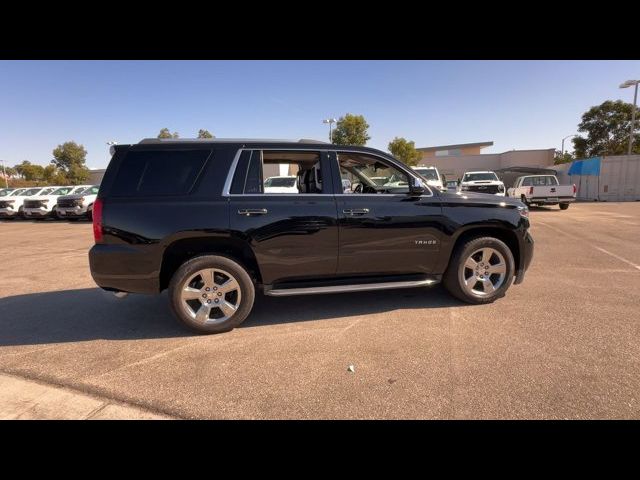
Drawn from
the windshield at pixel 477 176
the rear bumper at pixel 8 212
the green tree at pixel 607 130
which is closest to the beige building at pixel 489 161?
the green tree at pixel 607 130

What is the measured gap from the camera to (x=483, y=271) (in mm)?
4156

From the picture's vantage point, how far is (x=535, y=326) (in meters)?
3.48

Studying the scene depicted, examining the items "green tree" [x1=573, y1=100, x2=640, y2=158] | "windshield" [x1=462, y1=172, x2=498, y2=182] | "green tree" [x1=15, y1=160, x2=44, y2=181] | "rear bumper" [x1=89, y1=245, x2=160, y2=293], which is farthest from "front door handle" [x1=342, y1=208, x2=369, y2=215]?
"green tree" [x1=15, y1=160, x2=44, y2=181]

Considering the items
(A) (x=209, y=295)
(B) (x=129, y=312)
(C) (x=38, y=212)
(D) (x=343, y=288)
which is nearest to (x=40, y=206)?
(C) (x=38, y=212)

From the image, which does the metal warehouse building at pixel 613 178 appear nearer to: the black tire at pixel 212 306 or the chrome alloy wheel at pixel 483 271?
the chrome alloy wheel at pixel 483 271

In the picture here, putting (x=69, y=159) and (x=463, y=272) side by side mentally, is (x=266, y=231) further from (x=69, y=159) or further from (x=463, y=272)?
(x=69, y=159)

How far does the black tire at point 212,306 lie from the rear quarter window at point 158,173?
2.46ft

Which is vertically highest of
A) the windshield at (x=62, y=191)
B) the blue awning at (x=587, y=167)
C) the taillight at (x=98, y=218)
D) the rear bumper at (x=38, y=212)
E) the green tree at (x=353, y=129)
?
the green tree at (x=353, y=129)

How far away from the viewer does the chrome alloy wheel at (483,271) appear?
414cm

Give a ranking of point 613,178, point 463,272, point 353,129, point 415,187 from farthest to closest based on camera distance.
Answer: point 353,129
point 613,178
point 463,272
point 415,187

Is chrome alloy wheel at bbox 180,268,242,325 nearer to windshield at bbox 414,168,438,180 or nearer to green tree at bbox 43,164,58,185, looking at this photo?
windshield at bbox 414,168,438,180

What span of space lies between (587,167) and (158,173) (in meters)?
31.5

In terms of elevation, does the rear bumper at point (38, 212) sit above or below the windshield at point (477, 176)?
below

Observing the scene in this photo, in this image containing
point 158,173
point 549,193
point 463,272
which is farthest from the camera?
point 549,193
